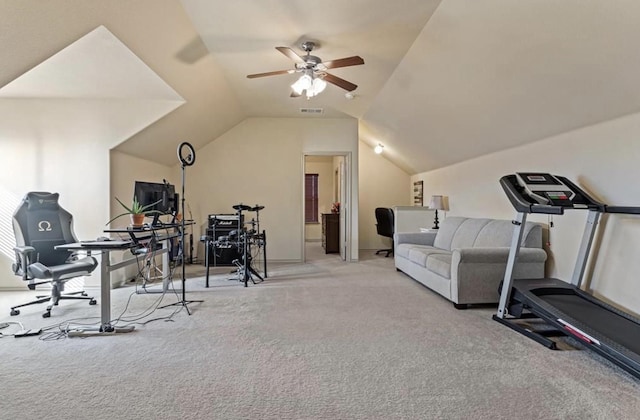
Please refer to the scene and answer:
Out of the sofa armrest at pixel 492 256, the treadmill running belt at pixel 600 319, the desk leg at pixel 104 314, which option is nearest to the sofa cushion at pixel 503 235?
the sofa armrest at pixel 492 256

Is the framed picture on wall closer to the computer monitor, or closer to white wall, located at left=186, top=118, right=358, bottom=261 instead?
white wall, located at left=186, top=118, right=358, bottom=261

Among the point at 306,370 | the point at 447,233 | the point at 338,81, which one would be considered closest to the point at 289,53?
the point at 338,81

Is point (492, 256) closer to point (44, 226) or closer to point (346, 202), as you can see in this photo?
point (346, 202)

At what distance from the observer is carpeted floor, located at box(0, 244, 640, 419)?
5.72 ft

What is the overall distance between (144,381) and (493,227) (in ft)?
12.6

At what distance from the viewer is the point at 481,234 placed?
4.19 metres

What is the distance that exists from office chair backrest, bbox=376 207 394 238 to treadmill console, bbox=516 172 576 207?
12.2 ft

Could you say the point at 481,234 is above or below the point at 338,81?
below

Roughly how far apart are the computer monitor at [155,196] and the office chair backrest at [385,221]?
4.11 m

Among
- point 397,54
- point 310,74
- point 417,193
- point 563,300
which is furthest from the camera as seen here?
point 417,193

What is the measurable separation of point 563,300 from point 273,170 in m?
4.84

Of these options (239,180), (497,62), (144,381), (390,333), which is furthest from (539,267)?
(239,180)

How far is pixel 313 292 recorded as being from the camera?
13.3ft

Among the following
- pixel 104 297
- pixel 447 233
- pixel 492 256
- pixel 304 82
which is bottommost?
pixel 104 297
